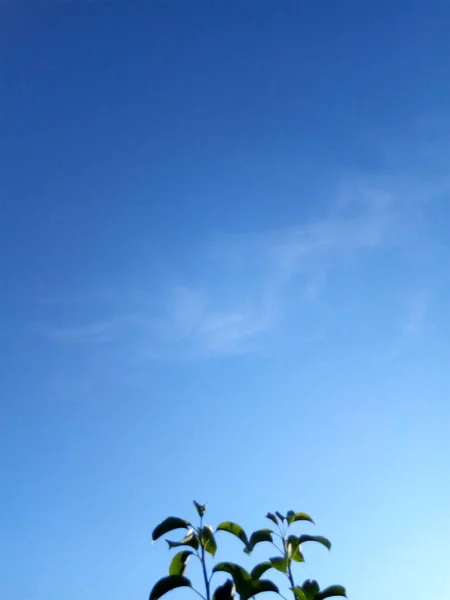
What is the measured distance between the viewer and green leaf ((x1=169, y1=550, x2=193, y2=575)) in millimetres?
5773

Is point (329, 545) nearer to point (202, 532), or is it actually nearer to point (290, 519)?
point (290, 519)

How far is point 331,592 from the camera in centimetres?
576

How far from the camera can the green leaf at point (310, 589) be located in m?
5.79

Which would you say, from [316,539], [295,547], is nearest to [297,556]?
[295,547]

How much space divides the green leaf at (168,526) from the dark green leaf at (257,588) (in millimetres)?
995

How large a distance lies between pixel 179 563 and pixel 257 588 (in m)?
0.99

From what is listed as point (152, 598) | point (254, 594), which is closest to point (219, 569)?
point (254, 594)

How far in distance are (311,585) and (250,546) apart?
0.82 metres

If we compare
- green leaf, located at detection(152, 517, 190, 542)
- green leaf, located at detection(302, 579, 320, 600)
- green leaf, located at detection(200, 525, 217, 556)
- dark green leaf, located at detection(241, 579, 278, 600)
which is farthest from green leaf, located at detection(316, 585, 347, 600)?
green leaf, located at detection(152, 517, 190, 542)

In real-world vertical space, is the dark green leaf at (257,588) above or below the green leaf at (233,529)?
below

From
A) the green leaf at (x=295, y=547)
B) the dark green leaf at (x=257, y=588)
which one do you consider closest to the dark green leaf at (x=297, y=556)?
the green leaf at (x=295, y=547)

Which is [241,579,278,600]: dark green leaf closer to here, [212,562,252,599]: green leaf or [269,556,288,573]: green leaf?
[212,562,252,599]: green leaf

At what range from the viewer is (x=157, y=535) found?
5887mm

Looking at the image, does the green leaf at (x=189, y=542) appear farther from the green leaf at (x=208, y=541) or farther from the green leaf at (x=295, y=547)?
the green leaf at (x=295, y=547)
